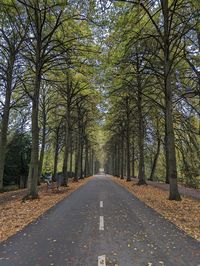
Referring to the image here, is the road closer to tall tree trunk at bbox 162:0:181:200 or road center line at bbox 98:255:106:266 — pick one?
road center line at bbox 98:255:106:266

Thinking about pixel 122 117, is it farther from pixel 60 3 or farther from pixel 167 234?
pixel 167 234

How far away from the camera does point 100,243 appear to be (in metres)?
7.02

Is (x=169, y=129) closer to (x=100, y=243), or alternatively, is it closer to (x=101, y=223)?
(x=101, y=223)

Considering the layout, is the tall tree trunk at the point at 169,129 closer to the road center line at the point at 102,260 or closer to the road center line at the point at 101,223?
the road center line at the point at 101,223

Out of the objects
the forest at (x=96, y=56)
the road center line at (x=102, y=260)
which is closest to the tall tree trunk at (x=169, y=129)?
the forest at (x=96, y=56)

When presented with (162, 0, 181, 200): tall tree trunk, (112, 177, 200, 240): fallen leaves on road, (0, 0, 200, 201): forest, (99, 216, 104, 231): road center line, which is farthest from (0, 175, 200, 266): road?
(0, 0, 200, 201): forest

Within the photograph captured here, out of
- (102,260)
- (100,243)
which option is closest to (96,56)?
(100,243)

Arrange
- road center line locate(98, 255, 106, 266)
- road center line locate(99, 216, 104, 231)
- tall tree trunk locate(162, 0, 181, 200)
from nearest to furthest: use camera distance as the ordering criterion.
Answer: road center line locate(98, 255, 106, 266) < road center line locate(99, 216, 104, 231) < tall tree trunk locate(162, 0, 181, 200)

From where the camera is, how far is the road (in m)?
5.75

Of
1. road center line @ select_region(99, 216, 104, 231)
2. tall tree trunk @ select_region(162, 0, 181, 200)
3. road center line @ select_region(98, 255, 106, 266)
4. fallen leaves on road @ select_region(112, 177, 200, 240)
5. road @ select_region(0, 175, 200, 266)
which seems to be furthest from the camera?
tall tree trunk @ select_region(162, 0, 181, 200)

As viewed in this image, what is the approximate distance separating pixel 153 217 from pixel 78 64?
11.3 meters

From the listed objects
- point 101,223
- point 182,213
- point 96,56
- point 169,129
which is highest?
point 96,56

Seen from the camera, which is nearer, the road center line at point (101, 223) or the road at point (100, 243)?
the road at point (100, 243)

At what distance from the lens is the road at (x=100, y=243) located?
18.9 ft
